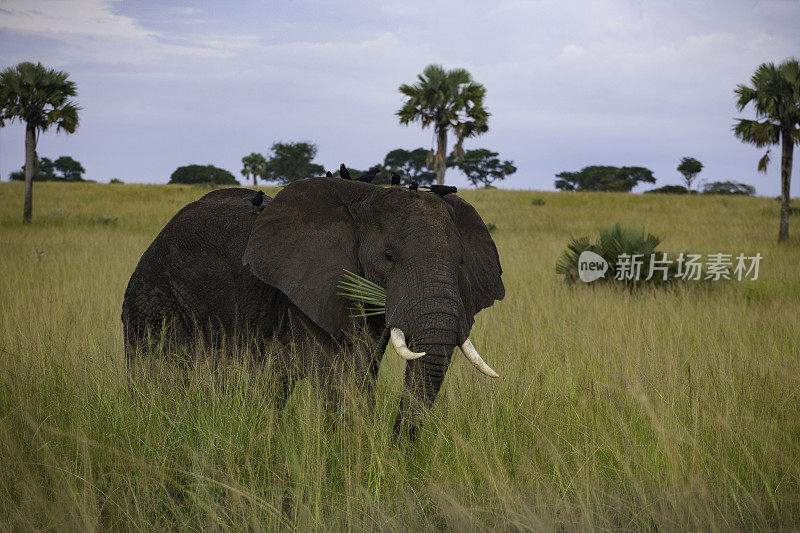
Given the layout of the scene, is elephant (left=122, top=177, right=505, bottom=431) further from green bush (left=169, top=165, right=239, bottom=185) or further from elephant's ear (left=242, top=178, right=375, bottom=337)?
green bush (left=169, top=165, right=239, bottom=185)

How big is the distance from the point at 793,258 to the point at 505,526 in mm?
16702

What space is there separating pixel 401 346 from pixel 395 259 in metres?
0.48

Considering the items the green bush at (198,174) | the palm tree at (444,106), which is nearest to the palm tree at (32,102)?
the palm tree at (444,106)

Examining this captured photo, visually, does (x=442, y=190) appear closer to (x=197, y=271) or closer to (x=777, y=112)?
(x=197, y=271)

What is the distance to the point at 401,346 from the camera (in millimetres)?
3105

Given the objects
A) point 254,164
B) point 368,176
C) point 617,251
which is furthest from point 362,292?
point 254,164

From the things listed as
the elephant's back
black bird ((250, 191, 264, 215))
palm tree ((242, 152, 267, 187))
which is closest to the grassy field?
the elephant's back

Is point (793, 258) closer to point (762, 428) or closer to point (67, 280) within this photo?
point (762, 428)

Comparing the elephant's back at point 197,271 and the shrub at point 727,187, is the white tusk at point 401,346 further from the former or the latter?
the shrub at point 727,187

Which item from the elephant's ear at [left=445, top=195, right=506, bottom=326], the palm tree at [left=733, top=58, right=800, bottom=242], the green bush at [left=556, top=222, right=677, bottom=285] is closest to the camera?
the elephant's ear at [left=445, top=195, right=506, bottom=326]

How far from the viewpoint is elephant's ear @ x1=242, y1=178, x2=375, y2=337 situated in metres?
3.52

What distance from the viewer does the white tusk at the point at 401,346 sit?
3.01 metres

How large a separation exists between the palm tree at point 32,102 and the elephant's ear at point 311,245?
83.0 feet

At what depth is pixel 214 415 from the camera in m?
3.62
